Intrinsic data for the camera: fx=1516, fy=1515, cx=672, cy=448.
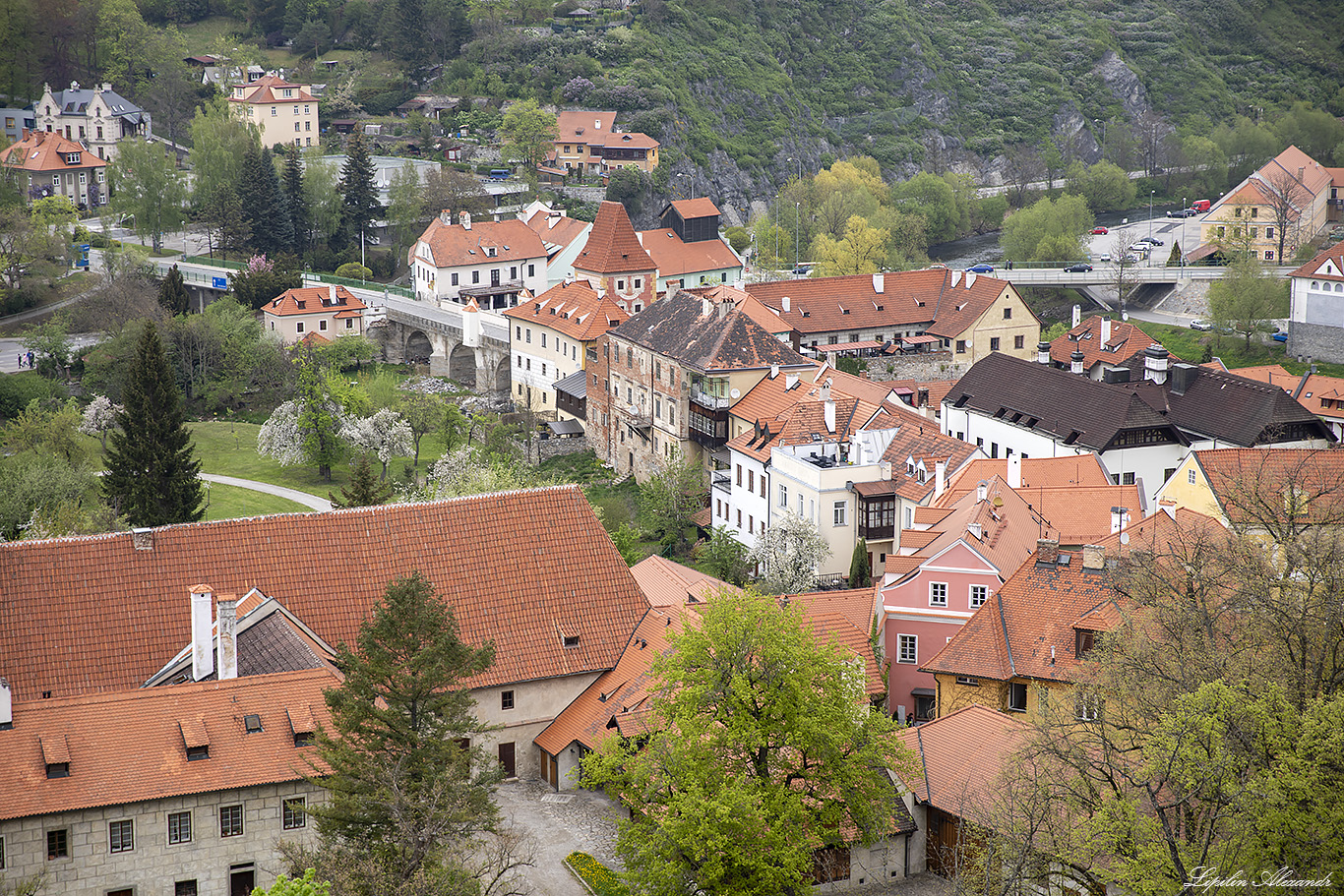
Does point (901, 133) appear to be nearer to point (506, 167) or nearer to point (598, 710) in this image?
point (506, 167)

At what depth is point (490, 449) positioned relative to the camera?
7819cm

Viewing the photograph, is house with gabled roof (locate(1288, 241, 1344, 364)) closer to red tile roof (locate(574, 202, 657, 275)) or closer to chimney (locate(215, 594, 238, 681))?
red tile roof (locate(574, 202, 657, 275))

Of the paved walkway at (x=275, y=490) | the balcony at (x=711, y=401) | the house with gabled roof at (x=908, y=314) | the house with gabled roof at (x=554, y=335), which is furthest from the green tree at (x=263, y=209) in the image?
the balcony at (x=711, y=401)

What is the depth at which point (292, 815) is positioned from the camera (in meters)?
31.7

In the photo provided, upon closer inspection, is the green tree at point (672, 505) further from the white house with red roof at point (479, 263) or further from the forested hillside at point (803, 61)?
the forested hillside at point (803, 61)

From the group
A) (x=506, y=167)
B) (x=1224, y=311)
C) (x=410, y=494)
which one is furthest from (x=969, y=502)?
(x=506, y=167)

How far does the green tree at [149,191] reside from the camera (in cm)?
11119

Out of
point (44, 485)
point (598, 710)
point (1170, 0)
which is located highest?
point (1170, 0)

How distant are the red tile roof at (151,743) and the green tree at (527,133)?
10187 cm

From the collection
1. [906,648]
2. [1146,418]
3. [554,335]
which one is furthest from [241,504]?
[1146,418]

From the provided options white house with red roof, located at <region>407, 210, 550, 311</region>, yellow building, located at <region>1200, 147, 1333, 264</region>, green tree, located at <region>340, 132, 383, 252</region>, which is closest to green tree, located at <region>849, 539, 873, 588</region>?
white house with red roof, located at <region>407, 210, 550, 311</region>

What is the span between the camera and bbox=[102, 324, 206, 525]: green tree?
58.4 meters

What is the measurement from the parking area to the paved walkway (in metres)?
35.4

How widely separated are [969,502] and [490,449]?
33.6 m
